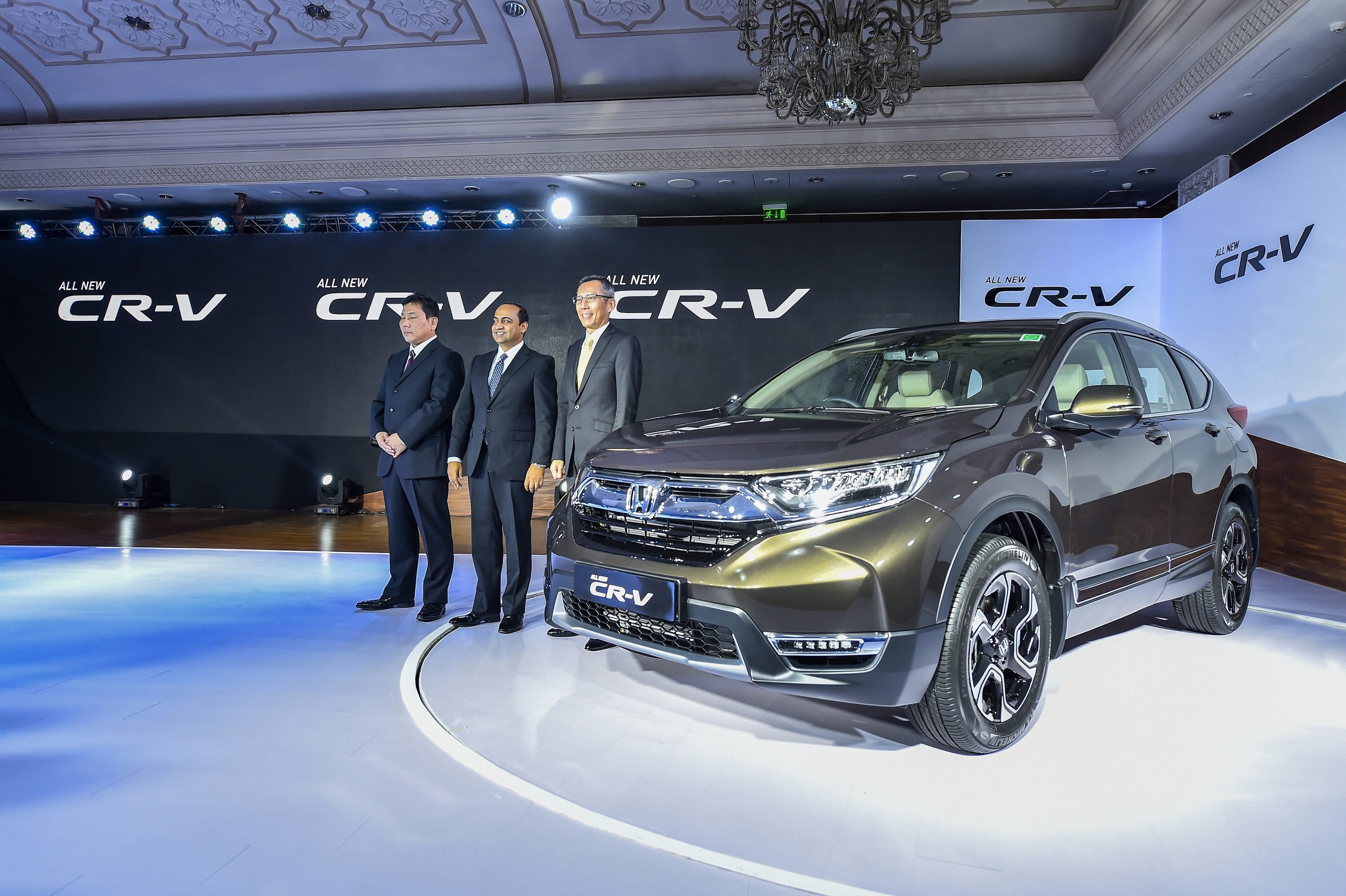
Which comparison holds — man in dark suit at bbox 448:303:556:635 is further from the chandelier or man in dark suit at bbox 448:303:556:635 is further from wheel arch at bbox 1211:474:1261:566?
the chandelier

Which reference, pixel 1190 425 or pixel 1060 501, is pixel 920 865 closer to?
pixel 1060 501

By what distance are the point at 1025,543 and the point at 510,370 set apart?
2287 millimetres

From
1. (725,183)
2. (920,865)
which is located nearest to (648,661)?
(920,865)

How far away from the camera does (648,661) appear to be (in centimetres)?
317

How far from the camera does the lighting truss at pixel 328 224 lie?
9195mm

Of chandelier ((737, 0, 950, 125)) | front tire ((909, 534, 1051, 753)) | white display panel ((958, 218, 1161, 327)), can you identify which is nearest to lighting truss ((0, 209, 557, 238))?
chandelier ((737, 0, 950, 125))

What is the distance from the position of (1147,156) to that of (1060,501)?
259 inches

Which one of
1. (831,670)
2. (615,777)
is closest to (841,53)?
(831,670)

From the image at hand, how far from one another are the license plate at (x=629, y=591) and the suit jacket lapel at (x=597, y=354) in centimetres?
137

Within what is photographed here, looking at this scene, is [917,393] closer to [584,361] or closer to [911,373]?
[911,373]

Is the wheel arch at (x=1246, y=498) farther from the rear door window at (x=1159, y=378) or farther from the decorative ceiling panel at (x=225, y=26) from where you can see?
the decorative ceiling panel at (x=225, y=26)

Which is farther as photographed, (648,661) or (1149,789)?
(648,661)

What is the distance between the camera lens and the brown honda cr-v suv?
2021 millimetres

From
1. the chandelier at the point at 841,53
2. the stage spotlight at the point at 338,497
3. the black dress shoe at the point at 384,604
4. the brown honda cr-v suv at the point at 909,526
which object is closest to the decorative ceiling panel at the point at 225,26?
the chandelier at the point at 841,53
